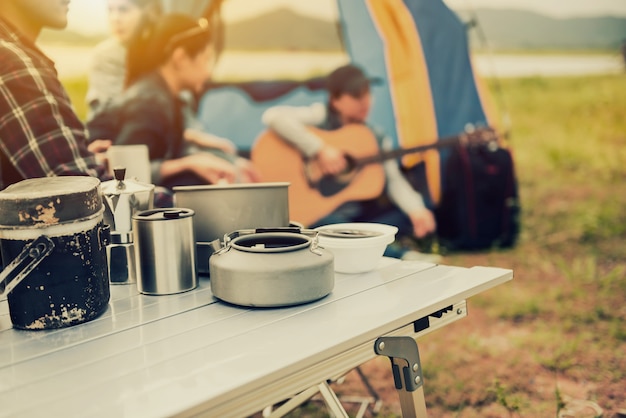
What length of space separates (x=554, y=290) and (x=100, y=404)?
3.77 meters

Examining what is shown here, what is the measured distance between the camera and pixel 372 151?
4.16m

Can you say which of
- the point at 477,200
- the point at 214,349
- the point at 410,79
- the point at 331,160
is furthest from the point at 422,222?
the point at 214,349

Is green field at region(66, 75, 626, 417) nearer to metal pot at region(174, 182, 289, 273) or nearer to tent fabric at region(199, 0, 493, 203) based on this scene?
tent fabric at region(199, 0, 493, 203)

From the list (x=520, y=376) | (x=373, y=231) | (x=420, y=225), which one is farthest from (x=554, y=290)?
(x=373, y=231)

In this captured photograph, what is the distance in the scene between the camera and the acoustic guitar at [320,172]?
3656 millimetres

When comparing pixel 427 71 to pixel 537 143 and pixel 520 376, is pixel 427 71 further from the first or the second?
pixel 520 376

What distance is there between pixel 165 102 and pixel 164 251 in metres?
1.90

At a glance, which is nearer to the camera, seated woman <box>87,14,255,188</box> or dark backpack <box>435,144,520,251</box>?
seated woman <box>87,14,255,188</box>

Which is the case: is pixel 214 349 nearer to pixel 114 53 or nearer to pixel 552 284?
pixel 114 53

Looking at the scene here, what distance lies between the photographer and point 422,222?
444cm

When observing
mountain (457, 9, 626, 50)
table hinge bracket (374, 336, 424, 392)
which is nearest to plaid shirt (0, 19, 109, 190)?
table hinge bracket (374, 336, 424, 392)

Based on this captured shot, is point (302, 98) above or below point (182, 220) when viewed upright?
above

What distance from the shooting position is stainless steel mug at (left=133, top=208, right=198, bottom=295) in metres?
1.36

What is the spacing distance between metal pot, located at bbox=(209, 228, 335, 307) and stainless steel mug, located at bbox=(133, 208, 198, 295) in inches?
4.8
